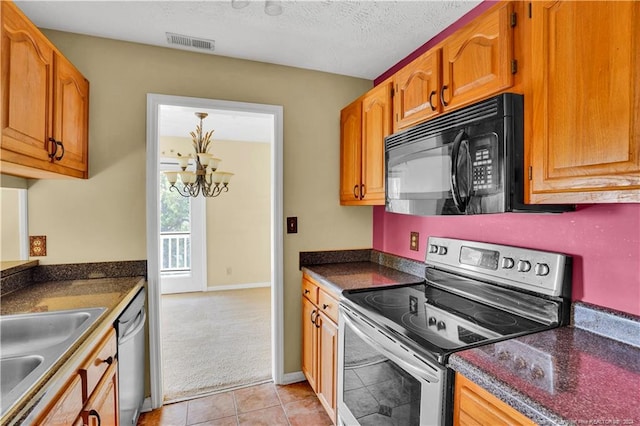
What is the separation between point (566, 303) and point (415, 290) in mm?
740

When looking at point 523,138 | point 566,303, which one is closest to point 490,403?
point 566,303

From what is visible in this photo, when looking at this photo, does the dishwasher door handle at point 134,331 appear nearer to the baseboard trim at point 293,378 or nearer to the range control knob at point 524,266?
the baseboard trim at point 293,378

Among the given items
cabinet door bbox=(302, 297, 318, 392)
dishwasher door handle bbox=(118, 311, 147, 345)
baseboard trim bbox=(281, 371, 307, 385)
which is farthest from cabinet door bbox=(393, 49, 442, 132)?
baseboard trim bbox=(281, 371, 307, 385)

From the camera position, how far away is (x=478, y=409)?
37.8 inches

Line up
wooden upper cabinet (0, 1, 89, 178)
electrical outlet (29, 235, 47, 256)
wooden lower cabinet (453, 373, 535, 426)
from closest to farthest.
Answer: wooden lower cabinet (453, 373, 535, 426) → wooden upper cabinet (0, 1, 89, 178) → electrical outlet (29, 235, 47, 256)

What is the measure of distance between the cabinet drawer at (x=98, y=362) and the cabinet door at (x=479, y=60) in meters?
1.82

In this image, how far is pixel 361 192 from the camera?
2.32m

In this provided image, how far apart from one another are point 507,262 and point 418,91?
3.14ft

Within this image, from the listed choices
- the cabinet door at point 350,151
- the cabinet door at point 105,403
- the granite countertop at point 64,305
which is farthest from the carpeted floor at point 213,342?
the cabinet door at point 350,151

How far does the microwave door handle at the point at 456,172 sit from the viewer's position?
1335mm

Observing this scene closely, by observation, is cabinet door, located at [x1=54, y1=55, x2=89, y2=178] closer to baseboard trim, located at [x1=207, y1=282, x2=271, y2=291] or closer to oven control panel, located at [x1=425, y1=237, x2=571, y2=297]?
oven control panel, located at [x1=425, y1=237, x2=571, y2=297]

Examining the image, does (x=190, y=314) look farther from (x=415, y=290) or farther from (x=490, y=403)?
(x=490, y=403)

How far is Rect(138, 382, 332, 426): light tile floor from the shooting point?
2.07m

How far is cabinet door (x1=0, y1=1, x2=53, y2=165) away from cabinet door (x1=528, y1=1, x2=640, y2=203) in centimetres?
200
